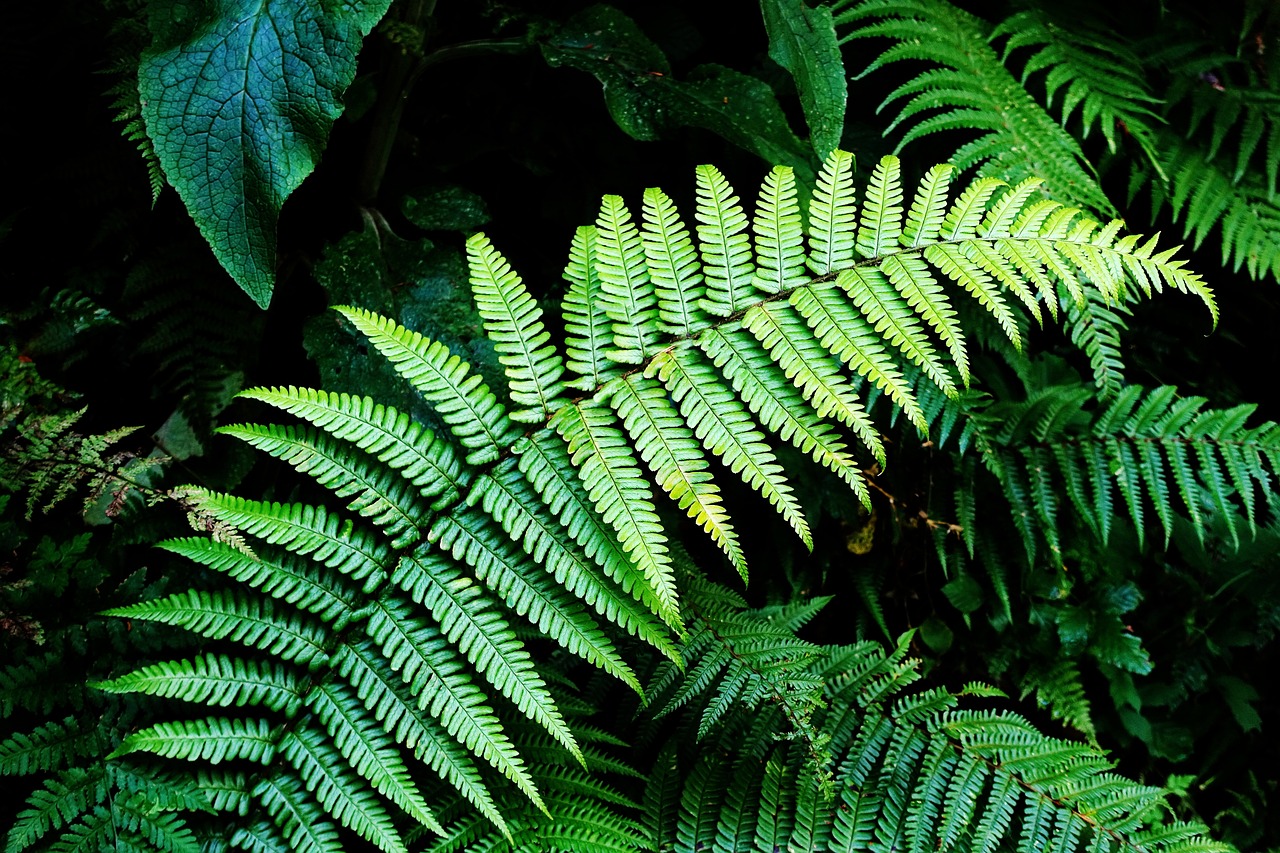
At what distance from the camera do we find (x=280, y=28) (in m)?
1.60

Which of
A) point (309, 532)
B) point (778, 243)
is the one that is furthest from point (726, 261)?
point (309, 532)

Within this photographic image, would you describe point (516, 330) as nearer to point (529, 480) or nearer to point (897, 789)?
point (529, 480)

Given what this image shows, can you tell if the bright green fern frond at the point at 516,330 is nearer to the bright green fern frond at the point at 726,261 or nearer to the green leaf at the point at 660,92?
the bright green fern frond at the point at 726,261

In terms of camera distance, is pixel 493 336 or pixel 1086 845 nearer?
pixel 493 336

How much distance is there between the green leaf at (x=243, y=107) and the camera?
5.07 ft

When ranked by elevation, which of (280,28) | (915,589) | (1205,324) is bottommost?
(915,589)

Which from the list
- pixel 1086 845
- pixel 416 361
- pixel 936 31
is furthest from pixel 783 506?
pixel 936 31

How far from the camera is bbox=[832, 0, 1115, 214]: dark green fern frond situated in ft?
Answer: 7.95

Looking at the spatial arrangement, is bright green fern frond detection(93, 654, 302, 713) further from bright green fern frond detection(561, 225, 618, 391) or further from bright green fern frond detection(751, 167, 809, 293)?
bright green fern frond detection(751, 167, 809, 293)

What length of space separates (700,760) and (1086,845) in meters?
0.98

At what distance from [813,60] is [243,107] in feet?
4.34

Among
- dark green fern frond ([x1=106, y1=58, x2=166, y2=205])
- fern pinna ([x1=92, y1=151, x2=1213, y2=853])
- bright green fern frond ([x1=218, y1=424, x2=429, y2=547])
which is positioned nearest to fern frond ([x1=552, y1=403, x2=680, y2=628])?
fern pinna ([x1=92, y1=151, x2=1213, y2=853])

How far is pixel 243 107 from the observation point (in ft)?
5.11

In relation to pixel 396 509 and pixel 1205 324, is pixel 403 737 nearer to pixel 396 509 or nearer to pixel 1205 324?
pixel 396 509
